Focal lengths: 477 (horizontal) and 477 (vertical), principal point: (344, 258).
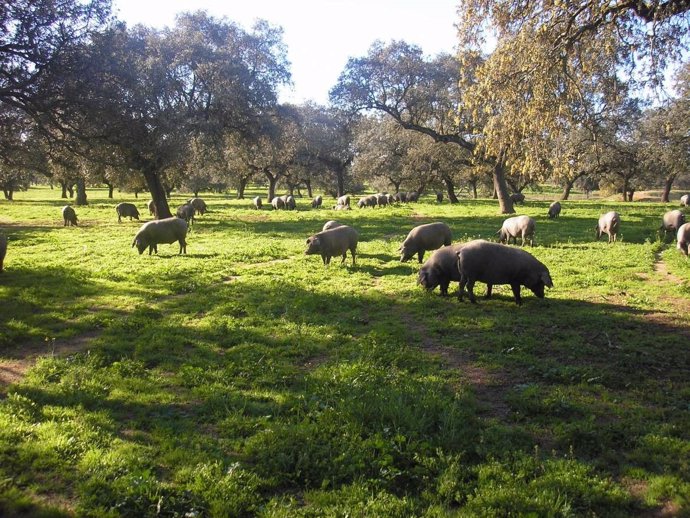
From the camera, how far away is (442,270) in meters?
11.9

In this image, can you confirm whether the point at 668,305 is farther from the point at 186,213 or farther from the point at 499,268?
the point at 186,213

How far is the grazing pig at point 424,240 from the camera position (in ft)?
51.9

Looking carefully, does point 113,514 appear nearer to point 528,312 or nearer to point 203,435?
point 203,435

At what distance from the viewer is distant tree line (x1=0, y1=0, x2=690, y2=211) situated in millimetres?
9789

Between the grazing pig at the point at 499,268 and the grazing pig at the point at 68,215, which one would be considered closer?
the grazing pig at the point at 499,268

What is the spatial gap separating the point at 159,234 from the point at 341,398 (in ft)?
45.8

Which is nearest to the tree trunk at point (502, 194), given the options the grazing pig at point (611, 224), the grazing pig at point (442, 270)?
the grazing pig at point (611, 224)

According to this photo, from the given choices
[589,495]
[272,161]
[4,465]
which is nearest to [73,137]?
[4,465]

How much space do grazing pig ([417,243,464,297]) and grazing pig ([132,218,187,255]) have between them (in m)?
10.4

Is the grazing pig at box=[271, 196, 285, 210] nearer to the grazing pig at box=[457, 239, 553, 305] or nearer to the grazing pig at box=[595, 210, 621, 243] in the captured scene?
the grazing pig at box=[595, 210, 621, 243]

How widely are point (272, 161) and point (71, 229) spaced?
2841 cm

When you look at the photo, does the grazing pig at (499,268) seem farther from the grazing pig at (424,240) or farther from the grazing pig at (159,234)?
the grazing pig at (159,234)

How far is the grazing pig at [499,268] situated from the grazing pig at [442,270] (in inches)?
20.0

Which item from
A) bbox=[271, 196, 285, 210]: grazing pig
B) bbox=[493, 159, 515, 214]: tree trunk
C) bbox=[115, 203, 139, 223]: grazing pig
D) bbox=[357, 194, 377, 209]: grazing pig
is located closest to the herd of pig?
bbox=[493, 159, 515, 214]: tree trunk
